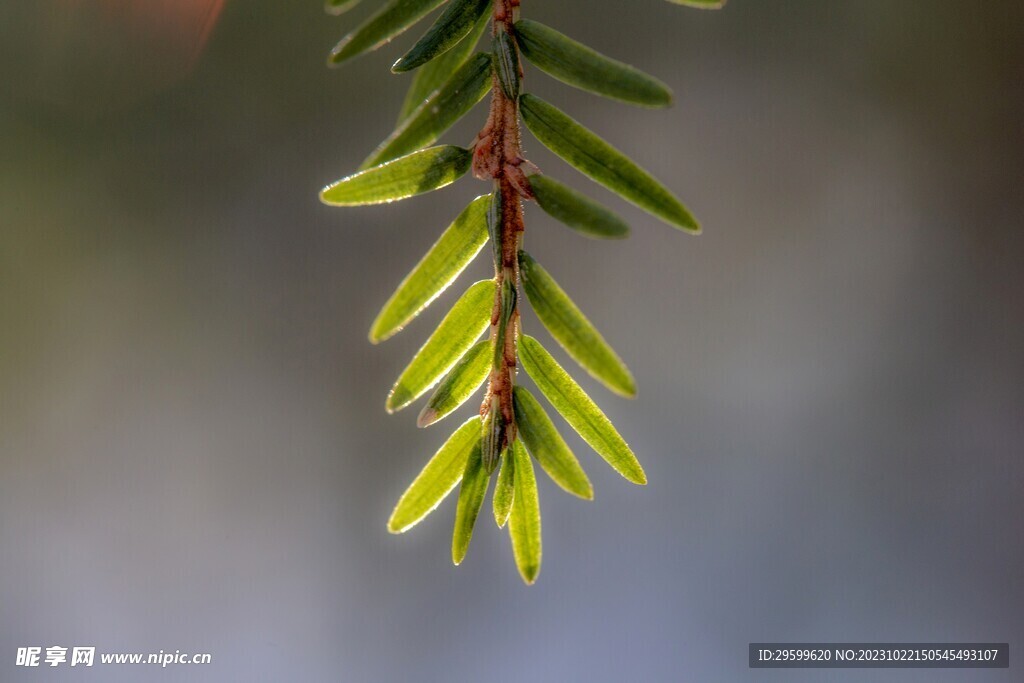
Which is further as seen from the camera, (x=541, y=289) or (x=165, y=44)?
(x=165, y=44)

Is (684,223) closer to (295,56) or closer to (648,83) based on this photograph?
(648,83)

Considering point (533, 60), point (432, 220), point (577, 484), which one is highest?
point (432, 220)

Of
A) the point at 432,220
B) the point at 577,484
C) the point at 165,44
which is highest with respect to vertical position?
the point at 165,44

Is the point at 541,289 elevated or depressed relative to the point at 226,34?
depressed

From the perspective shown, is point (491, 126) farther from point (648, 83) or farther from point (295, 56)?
point (295, 56)

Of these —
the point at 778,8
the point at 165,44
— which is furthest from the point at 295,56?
the point at 778,8

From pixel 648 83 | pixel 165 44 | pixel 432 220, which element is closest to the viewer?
pixel 648 83

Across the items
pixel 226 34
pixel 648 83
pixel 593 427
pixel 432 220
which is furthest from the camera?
pixel 432 220

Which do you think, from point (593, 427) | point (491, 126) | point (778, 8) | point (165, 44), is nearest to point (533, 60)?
point (491, 126)

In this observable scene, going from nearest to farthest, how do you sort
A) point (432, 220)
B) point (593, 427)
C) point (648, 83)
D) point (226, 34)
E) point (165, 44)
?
1. point (648, 83)
2. point (593, 427)
3. point (165, 44)
4. point (226, 34)
5. point (432, 220)

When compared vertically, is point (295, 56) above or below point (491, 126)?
above
